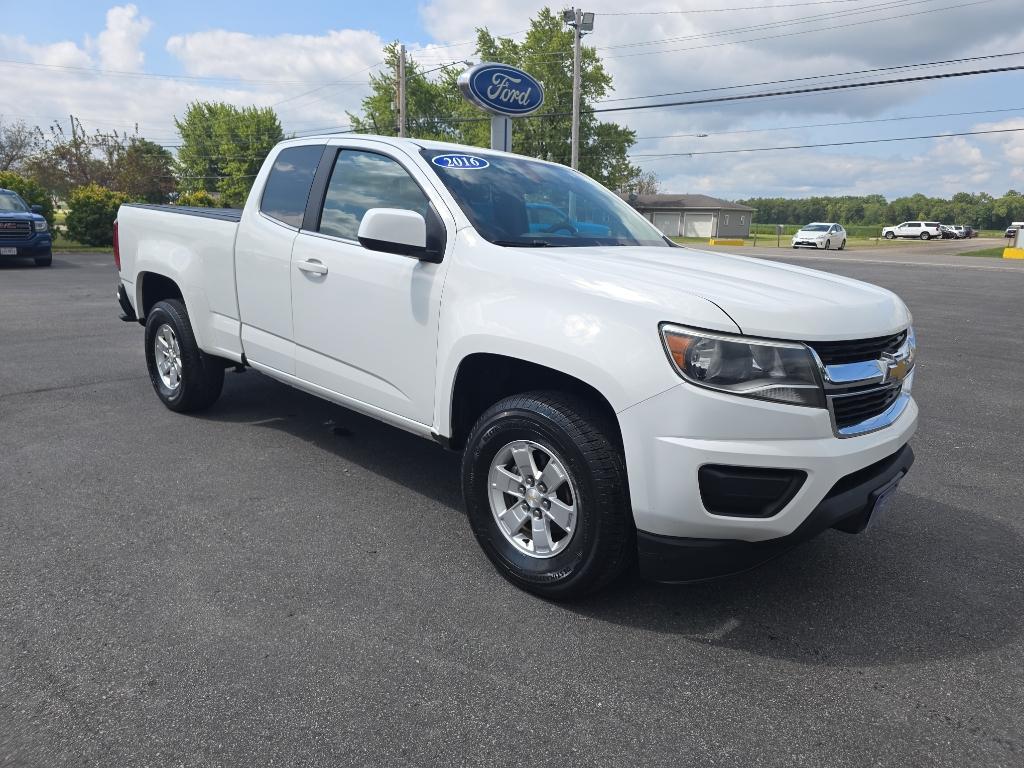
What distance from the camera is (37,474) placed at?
4230 millimetres

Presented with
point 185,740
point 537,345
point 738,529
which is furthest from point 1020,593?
point 185,740

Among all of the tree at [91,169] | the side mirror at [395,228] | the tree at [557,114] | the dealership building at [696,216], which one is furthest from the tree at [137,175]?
the dealership building at [696,216]

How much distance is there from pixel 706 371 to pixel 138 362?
21.3ft

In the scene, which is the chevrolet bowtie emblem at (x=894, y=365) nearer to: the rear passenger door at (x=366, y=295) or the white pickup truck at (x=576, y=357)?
the white pickup truck at (x=576, y=357)

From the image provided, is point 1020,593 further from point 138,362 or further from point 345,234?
point 138,362

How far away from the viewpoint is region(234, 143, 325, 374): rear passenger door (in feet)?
14.0

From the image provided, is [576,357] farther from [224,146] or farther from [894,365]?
[224,146]

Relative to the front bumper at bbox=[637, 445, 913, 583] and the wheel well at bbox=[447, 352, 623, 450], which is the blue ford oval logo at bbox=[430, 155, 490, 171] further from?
the front bumper at bbox=[637, 445, 913, 583]

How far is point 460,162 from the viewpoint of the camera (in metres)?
3.82

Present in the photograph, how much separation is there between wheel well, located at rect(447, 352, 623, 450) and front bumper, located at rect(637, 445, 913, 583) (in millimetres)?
688

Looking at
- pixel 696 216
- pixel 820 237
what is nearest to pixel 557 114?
pixel 820 237

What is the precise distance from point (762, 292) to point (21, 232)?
18.6m

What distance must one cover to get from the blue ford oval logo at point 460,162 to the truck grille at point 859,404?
6.98 feet

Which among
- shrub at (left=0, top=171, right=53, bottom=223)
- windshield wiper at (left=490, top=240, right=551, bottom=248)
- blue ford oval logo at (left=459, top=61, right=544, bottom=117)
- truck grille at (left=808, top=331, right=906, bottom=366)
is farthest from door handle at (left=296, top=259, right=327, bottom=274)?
shrub at (left=0, top=171, right=53, bottom=223)
